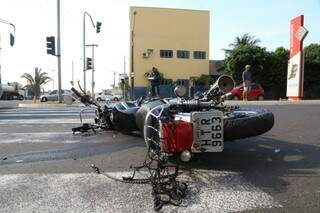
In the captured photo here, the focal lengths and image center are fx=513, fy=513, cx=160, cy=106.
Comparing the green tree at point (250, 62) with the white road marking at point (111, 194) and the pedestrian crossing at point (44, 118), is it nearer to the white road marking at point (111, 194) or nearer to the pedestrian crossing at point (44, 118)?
the pedestrian crossing at point (44, 118)

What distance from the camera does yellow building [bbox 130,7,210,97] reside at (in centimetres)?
6588

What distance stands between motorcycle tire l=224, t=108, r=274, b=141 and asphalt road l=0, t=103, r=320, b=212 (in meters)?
0.40

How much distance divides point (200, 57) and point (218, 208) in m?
→ 63.5

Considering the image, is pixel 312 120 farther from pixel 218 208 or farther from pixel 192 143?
pixel 218 208

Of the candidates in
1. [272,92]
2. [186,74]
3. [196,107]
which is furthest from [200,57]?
[196,107]

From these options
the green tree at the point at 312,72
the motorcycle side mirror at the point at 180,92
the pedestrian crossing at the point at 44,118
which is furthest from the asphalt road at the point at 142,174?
the green tree at the point at 312,72

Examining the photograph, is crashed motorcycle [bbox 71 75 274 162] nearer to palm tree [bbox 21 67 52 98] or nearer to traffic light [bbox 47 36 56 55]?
traffic light [bbox 47 36 56 55]

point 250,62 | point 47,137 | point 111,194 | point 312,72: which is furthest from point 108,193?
point 312,72

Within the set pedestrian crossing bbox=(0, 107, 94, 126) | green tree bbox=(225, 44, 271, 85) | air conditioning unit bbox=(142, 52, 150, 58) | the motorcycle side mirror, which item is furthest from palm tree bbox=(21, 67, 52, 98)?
the motorcycle side mirror

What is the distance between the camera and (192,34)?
222ft

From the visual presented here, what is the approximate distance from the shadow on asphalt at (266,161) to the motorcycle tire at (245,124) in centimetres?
40

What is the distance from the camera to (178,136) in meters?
6.07

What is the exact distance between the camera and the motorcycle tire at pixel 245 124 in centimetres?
691

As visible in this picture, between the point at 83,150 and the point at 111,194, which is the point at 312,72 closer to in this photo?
the point at 83,150
